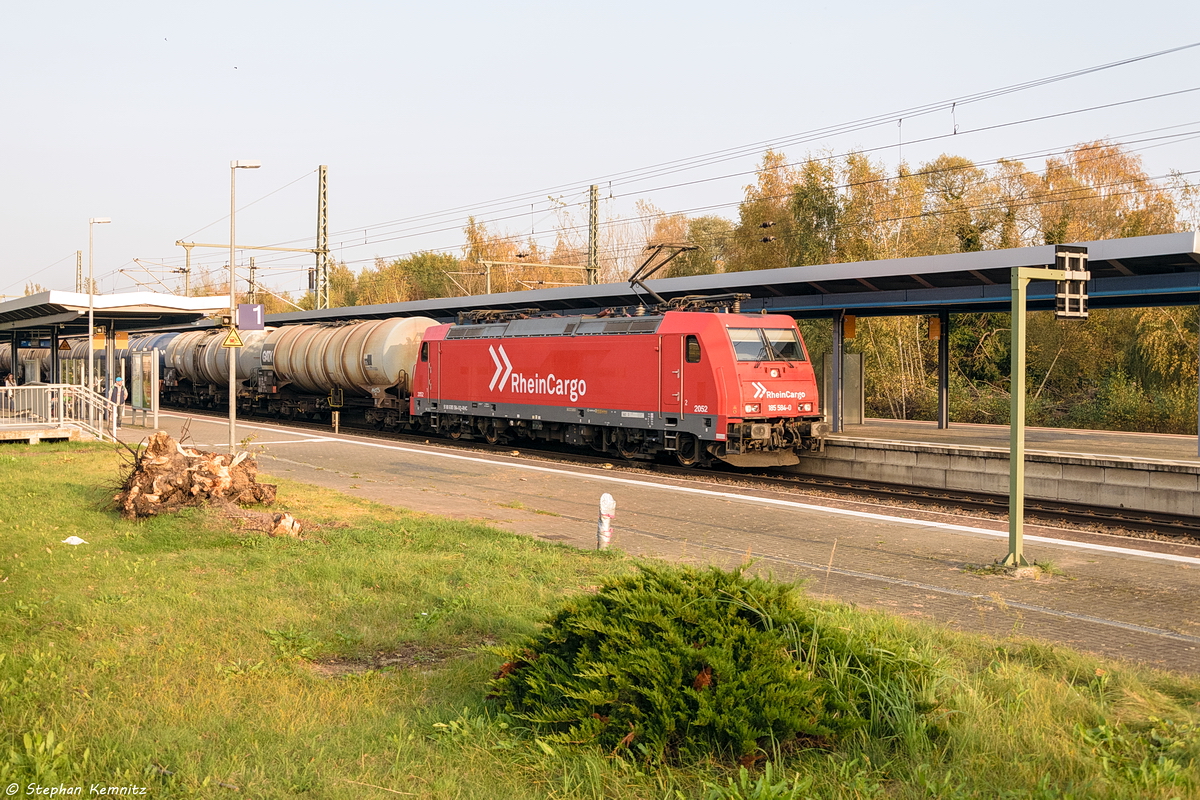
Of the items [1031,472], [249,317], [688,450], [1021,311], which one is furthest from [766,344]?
[249,317]

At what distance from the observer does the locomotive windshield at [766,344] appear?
18547 mm

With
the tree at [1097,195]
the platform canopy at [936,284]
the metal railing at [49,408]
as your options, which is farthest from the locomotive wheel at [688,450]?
the tree at [1097,195]

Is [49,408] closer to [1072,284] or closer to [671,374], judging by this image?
[671,374]

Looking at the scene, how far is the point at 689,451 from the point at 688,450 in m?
0.03

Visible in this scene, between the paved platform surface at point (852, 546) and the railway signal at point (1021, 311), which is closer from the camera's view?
the paved platform surface at point (852, 546)

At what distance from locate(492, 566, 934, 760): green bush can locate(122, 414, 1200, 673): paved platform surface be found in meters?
2.07

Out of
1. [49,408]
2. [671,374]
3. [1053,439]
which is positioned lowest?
[1053,439]

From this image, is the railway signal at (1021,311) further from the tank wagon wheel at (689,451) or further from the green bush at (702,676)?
the tank wagon wheel at (689,451)

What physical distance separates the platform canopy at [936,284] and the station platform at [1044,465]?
3.07 metres

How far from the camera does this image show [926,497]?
16219 mm

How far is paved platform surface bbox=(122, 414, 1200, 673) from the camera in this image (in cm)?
790

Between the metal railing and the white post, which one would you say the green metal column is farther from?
the metal railing

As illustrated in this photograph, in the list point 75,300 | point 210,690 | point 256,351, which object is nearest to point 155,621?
point 210,690

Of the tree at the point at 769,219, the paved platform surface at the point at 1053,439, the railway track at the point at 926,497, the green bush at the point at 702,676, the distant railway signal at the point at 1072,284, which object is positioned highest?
the tree at the point at 769,219
